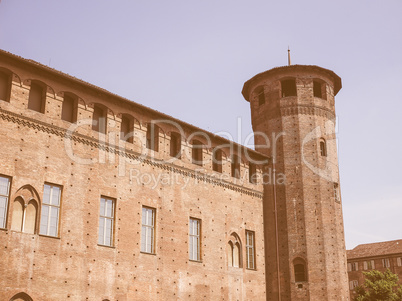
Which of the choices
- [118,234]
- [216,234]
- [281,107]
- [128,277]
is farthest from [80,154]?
[281,107]

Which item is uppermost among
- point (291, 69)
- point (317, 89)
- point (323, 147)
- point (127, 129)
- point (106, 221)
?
point (291, 69)

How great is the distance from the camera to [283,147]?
73.0ft

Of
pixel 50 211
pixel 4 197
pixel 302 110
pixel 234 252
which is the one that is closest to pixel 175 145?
pixel 234 252

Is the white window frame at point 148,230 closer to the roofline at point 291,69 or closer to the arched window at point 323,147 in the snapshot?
the arched window at point 323,147

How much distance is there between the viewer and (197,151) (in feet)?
64.7

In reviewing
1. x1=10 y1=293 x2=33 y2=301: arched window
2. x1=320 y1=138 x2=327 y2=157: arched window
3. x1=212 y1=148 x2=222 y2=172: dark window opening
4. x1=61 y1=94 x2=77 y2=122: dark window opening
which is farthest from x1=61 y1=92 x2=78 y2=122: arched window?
x1=320 y1=138 x2=327 y2=157: arched window

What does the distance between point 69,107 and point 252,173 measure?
29.7ft

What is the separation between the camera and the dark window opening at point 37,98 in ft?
49.7

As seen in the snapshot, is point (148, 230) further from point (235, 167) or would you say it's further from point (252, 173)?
point (252, 173)

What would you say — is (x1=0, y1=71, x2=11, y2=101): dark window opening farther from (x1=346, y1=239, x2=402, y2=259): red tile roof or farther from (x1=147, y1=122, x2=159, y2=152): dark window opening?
(x1=346, y1=239, x2=402, y2=259): red tile roof

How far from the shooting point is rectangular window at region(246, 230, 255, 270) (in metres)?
20.1

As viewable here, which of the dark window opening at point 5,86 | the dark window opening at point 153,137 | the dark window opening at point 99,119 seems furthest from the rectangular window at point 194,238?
the dark window opening at point 5,86

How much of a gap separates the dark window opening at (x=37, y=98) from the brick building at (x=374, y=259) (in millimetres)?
39159

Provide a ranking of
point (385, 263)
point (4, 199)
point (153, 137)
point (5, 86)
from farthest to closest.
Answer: point (385, 263) → point (153, 137) → point (5, 86) → point (4, 199)
